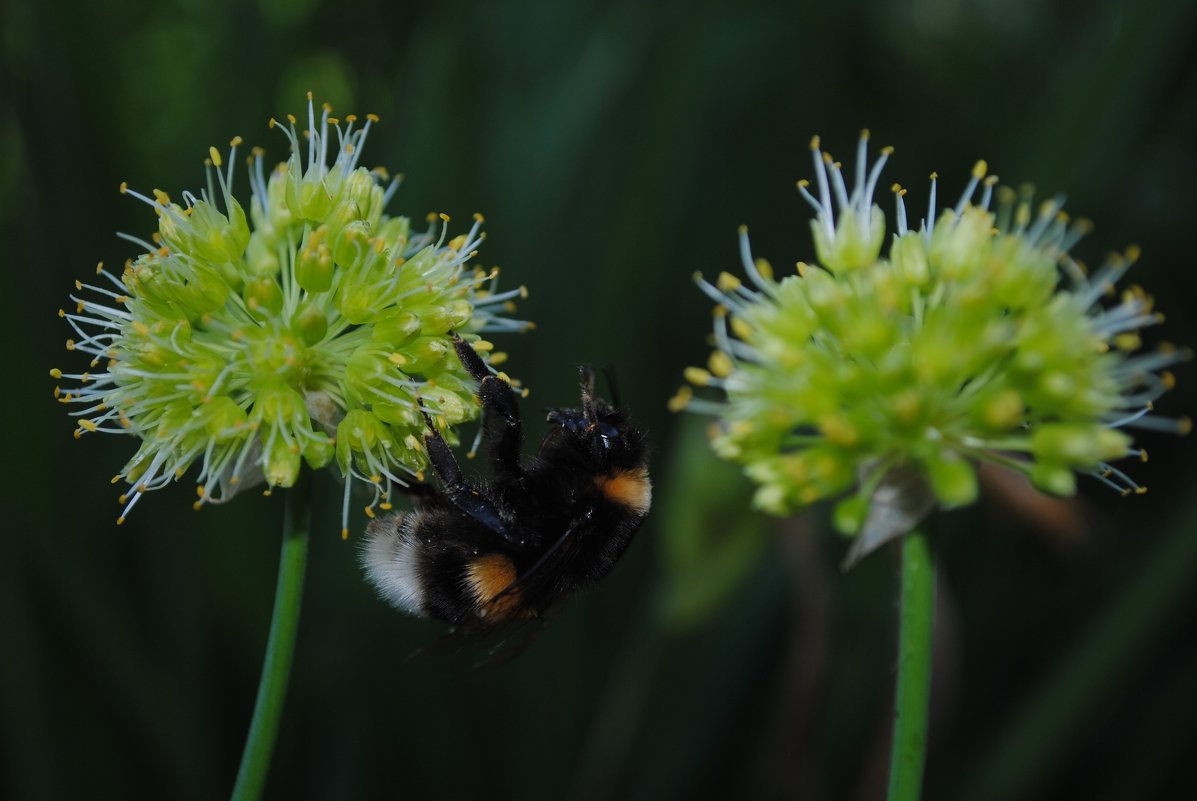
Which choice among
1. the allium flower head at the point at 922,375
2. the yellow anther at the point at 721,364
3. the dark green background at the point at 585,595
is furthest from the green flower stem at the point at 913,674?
the dark green background at the point at 585,595

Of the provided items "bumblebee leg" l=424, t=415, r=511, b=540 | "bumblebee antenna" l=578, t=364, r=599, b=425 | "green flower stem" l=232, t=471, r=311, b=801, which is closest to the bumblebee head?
"bumblebee antenna" l=578, t=364, r=599, b=425

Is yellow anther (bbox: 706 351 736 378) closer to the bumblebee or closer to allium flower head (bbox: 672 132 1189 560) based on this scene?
allium flower head (bbox: 672 132 1189 560)

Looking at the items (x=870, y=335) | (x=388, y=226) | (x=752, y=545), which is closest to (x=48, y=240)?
(x=388, y=226)

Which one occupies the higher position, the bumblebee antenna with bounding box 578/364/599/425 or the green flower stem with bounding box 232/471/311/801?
the bumblebee antenna with bounding box 578/364/599/425

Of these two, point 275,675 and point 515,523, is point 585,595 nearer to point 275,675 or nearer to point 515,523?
point 515,523

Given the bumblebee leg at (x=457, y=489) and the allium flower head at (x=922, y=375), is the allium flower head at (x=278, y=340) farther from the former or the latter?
the allium flower head at (x=922, y=375)

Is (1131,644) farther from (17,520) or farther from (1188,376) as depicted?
(17,520)
